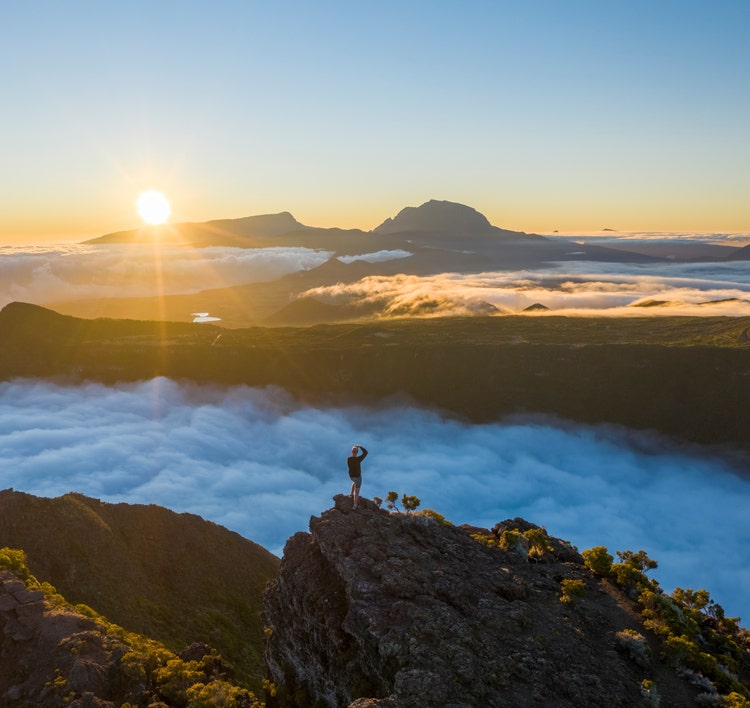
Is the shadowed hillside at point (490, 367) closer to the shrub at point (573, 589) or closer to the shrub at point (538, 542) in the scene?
the shrub at point (538, 542)

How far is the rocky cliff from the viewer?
22062 millimetres

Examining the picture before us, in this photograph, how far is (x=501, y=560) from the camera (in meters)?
31.5

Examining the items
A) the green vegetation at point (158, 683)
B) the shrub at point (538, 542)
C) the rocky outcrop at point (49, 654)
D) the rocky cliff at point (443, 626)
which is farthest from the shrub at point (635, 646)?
the rocky outcrop at point (49, 654)

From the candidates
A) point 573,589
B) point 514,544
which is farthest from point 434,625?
point 514,544

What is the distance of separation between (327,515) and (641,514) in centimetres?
11481

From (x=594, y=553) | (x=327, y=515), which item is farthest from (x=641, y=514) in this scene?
(x=327, y=515)

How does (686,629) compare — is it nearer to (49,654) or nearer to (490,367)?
(49,654)

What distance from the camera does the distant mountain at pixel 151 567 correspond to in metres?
46.4

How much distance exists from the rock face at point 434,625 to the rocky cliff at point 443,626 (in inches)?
2.2

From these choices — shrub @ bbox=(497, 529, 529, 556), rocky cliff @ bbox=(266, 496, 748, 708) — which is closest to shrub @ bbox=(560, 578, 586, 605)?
rocky cliff @ bbox=(266, 496, 748, 708)

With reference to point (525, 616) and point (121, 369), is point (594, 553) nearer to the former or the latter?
point (525, 616)

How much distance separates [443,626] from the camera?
2364cm

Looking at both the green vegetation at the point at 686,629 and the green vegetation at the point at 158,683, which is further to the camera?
the green vegetation at the point at 158,683

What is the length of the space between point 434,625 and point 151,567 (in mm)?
37817
